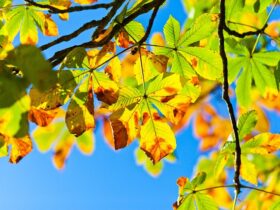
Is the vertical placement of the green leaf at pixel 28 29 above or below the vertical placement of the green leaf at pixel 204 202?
above

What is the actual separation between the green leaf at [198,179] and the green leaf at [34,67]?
0.89 m

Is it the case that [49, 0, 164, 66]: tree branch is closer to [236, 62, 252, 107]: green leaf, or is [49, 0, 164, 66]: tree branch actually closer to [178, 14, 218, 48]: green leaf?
[178, 14, 218, 48]: green leaf

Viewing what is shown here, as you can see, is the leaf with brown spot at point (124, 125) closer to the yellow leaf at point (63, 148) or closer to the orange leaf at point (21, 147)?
the orange leaf at point (21, 147)

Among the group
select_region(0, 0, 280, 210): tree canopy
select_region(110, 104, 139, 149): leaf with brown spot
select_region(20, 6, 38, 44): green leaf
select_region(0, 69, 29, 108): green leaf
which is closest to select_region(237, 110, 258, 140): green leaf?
select_region(0, 0, 280, 210): tree canopy

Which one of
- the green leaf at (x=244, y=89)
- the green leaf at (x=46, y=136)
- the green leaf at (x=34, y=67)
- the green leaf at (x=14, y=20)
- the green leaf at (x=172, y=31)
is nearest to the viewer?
the green leaf at (x=34, y=67)

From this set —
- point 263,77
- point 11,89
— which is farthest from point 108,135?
point 11,89

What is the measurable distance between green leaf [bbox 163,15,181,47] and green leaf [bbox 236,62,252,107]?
0.46 metres

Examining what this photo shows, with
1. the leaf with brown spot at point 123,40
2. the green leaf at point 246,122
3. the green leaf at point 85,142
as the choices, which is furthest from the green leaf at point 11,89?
the green leaf at point 85,142

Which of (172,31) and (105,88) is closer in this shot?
(105,88)

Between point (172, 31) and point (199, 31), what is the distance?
0.08m

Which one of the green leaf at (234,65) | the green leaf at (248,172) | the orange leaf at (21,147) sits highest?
the green leaf at (234,65)

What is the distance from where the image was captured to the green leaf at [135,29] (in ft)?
5.01

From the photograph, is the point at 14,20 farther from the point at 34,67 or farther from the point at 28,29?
the point at 34,67

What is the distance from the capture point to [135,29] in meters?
1.53
